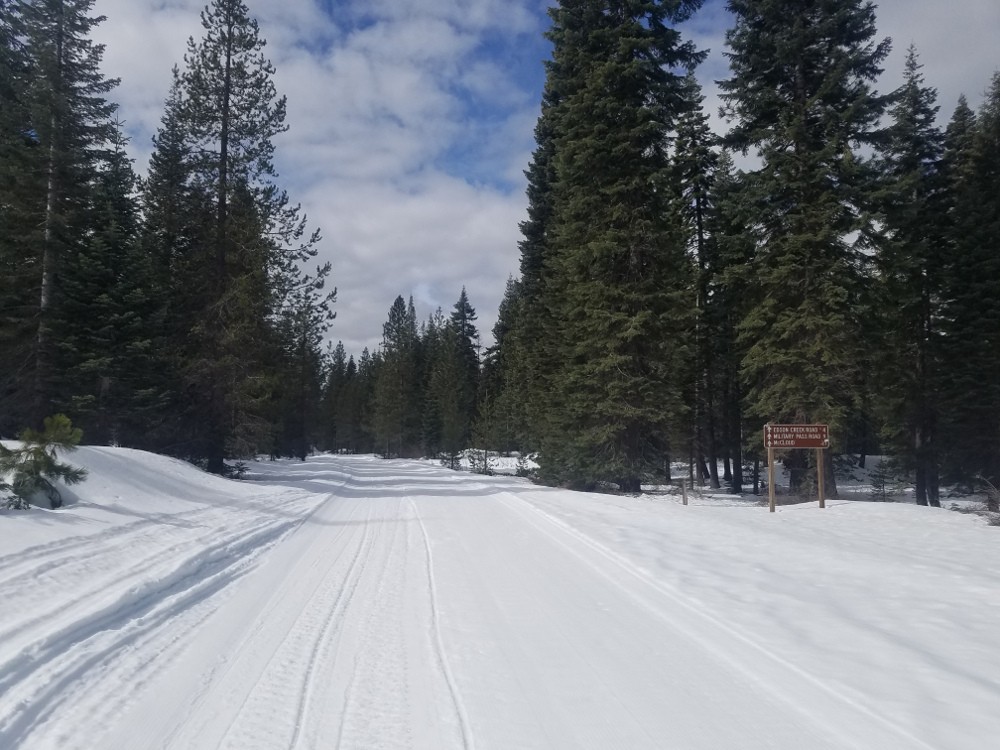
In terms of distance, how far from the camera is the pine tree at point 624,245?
2088cm

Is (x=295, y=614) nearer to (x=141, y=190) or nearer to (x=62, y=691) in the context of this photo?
(x=62, y=691)

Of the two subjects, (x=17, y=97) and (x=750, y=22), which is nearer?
(x=750, y=22)

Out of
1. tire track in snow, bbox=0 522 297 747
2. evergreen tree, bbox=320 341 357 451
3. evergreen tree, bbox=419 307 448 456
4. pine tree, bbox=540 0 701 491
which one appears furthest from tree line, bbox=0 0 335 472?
evergreen tree, bbox=320 341 357 451

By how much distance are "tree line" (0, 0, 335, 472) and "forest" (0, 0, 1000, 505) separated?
105 millimetres

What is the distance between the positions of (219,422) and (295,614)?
63.8 feet

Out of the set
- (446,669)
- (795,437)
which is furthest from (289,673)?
(795,437)

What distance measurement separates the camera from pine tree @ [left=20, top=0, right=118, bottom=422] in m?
21.7

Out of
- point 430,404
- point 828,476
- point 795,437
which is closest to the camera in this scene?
point 795,437

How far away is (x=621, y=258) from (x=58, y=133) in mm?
18777

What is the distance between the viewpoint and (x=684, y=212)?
2995 centimetres

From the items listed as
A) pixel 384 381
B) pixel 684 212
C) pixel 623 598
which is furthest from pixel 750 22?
pixel 384 381

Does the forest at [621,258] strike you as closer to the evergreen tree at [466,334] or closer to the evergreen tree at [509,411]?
the evergreen tree at [509,411]

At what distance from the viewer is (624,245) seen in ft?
69.6

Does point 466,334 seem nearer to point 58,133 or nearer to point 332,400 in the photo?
point 332,400
